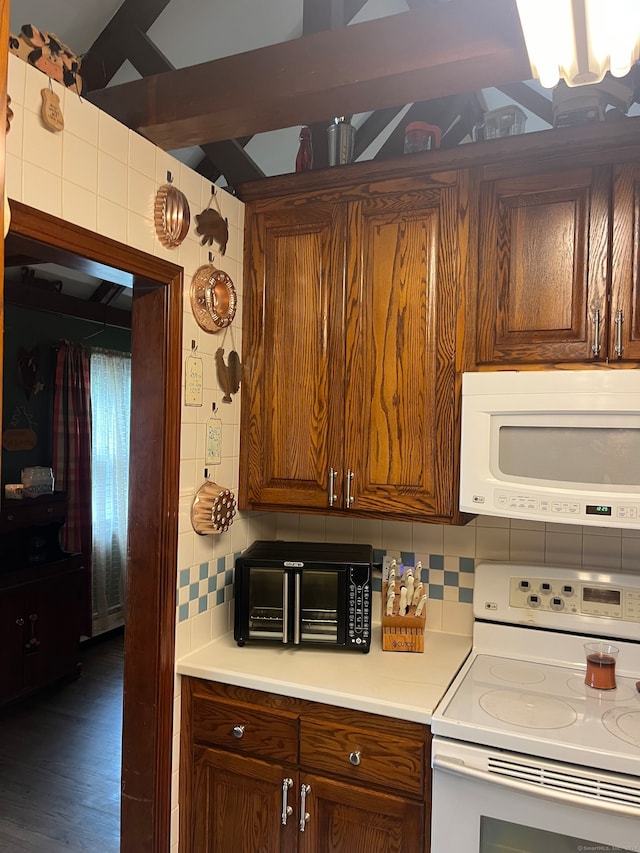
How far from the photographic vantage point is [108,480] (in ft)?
15.4

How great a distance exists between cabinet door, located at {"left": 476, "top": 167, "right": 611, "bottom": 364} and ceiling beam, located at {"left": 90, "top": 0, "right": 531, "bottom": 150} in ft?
1.27

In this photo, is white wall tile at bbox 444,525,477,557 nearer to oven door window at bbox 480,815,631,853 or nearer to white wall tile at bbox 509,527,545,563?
white wall tile at bbox 509,527,545,563

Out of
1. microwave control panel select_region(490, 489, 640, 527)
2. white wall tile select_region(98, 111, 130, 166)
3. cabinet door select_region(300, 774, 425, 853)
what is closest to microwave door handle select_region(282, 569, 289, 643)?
cabinet door select_region(300, 774, 425, 853)

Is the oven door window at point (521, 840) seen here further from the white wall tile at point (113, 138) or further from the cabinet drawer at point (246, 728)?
the white wall tile at point (113, 138)

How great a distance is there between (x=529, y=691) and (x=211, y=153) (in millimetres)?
2257

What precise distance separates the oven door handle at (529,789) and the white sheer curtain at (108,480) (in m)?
3.48

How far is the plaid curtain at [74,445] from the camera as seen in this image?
428cm

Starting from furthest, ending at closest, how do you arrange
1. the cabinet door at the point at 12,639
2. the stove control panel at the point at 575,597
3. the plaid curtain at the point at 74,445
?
the plaid curtain at the point at 74,445
the cabinet door at the point at 12,639
the stove control panel at the point at 575,597

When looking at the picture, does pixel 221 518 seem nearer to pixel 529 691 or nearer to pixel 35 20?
pixel 529 691

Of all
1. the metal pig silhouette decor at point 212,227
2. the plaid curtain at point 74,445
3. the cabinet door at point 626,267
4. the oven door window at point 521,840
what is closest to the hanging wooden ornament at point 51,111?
the metal pig silhouette decor at point 212,227

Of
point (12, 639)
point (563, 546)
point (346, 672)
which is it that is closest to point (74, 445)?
point (12, 639)

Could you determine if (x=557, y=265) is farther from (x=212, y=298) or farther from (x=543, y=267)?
(x=212, y=298)

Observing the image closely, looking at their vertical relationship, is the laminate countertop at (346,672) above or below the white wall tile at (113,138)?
below

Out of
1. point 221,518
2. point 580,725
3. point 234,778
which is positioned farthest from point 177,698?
point 580,725
